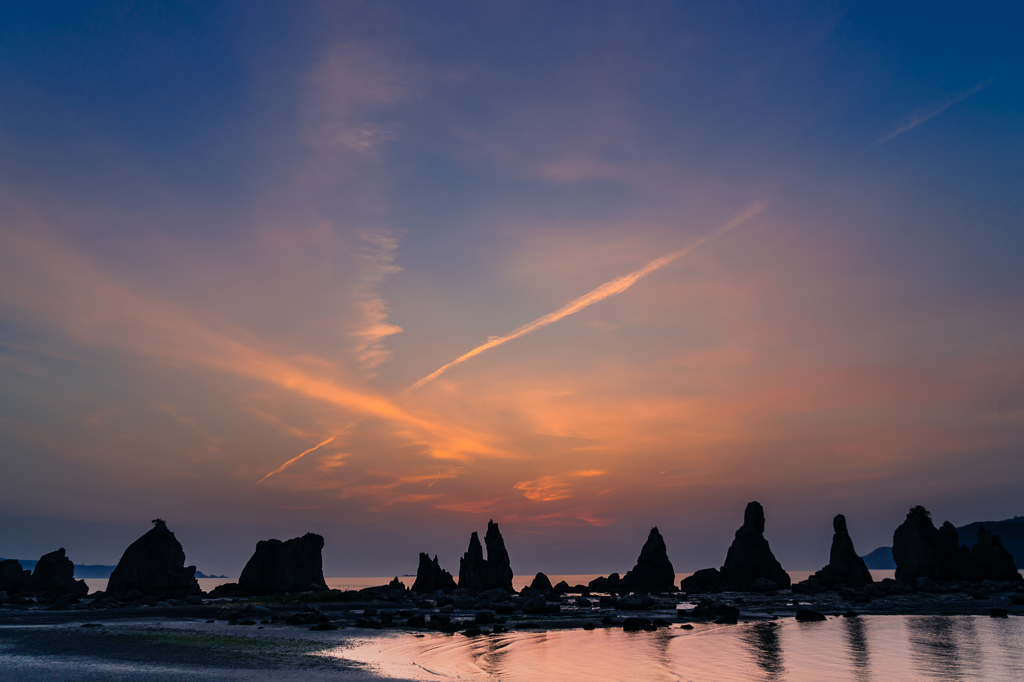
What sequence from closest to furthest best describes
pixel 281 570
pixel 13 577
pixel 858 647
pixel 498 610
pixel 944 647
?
pixel 944 647, pixel 858 647, pixel 498 610, pixel 13 577, pixel 281 570

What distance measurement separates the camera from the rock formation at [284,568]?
5089 inches

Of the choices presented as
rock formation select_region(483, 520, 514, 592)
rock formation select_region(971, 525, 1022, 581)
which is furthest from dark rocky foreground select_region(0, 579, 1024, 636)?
rock formation select_region(483, 520, 514, 592)

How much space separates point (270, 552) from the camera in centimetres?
13325

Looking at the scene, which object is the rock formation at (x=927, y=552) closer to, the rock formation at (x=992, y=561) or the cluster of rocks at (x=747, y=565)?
the rock formation at (x=992, y=561)

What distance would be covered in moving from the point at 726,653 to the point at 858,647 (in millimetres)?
11134

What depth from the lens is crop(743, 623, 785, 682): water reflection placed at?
36188mm

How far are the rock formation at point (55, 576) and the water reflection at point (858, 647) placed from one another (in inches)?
4834

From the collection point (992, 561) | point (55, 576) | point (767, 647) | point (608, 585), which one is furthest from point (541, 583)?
point (767, 647)

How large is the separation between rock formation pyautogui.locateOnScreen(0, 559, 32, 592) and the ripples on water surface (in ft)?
310

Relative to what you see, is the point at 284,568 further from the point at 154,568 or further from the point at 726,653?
the point at 726,653

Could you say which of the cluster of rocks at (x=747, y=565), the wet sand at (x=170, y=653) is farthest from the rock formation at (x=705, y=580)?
the wet sand at (x=170, y=653)

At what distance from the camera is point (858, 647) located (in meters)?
46.2

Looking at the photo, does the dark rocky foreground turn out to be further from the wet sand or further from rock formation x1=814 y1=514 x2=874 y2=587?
rock formation x1=814 y1=514 x2=874 y2=587

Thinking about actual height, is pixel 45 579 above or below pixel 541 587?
above
